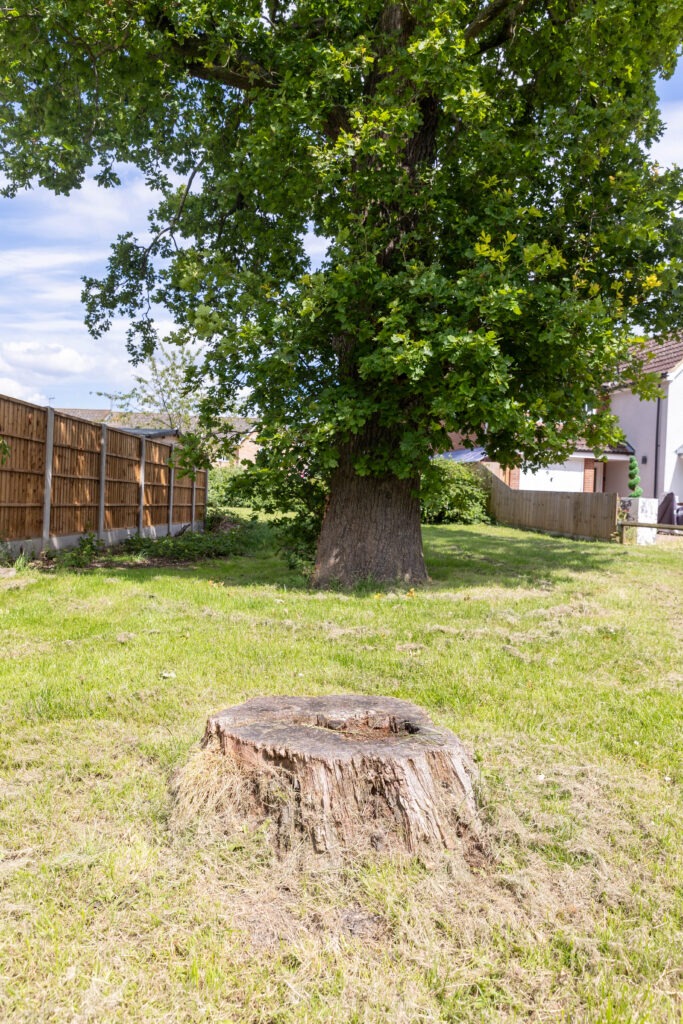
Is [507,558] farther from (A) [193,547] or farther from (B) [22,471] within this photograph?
(B) [22,471]

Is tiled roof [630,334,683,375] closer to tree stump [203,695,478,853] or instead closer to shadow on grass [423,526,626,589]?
shadow on grass [423,526,626,589]

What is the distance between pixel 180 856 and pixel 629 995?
166cm

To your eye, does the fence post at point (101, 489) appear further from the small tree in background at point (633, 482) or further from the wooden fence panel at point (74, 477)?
the small tree in background at point (633, 482)

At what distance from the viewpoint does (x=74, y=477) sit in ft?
40.4

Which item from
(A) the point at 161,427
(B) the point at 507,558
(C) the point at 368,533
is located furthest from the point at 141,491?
(A) the point at 161,427

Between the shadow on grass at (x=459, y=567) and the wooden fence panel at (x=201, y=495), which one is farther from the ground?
the wooden fence panel at (x=201, y=495)

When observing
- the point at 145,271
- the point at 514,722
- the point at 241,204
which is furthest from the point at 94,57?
the point at 514,722

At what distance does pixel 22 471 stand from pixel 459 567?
270 inches

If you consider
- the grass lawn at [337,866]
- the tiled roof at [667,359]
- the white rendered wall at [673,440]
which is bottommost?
the grass lawn at [337,866]

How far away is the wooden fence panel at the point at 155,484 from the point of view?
16281mm

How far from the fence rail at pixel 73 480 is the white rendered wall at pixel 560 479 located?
615 inches

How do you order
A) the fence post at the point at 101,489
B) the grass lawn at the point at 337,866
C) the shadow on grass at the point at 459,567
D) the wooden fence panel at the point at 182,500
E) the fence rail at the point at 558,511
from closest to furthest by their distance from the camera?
the grass lawn at the point at 337,866 < the shadow on grass at the point at 459,567 < the fence post at the point at 101,489 < the fence rail at the point at 558,511 < the wooden fence panel at the point at 182,500

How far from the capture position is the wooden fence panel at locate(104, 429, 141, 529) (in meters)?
14.0

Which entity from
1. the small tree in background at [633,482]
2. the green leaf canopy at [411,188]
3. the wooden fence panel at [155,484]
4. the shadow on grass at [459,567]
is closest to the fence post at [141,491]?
the wooden fence panel at [155,484]
